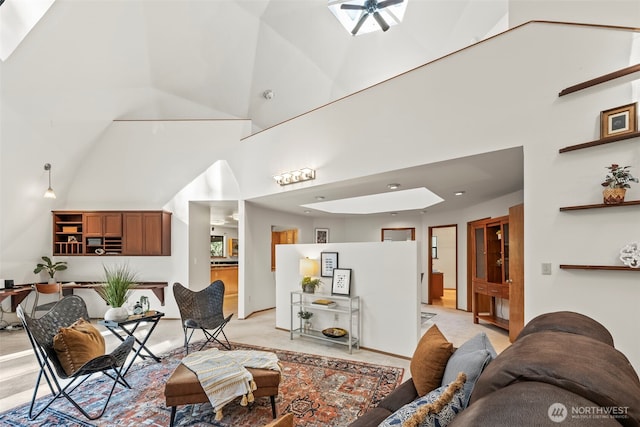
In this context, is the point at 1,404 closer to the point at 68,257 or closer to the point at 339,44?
the point at 68,257

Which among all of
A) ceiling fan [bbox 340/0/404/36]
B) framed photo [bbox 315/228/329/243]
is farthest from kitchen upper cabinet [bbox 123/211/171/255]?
ceiling fan [bbox 340/0/404/36]

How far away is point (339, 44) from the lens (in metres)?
6.37

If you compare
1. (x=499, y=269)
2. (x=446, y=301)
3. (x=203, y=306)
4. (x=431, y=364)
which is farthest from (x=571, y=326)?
(x=446, y=301)

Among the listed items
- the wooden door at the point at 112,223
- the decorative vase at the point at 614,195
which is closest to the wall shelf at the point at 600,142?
the decorative vase at the point at 614,195

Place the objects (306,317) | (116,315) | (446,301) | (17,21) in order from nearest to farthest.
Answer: (116,315)
(17,21)
(306,317)
(446,301)

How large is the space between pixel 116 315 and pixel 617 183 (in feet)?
16.2

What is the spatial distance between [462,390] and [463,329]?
468 centimetres

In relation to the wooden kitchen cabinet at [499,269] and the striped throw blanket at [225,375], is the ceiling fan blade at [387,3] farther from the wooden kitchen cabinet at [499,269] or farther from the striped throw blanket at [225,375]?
the striped throw blanket at [225,375]

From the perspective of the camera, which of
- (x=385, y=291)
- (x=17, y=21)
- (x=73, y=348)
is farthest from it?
(x=385, y=291)

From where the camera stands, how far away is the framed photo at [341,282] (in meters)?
4.42

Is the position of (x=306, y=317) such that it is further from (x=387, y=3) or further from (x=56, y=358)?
(x=387, y=3)

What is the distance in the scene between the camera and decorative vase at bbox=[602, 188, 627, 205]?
7.80 feet

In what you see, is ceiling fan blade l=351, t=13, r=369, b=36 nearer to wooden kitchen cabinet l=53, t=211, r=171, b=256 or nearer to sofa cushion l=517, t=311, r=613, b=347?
wooden kitchen cabinet l=53, t=211, r=171, b=256

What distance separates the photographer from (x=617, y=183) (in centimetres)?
239
